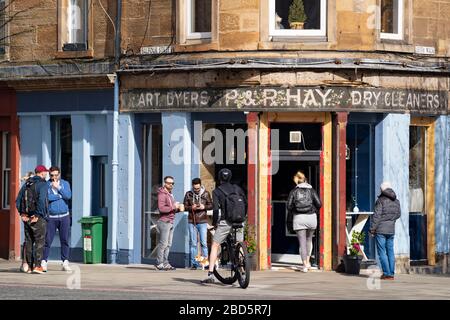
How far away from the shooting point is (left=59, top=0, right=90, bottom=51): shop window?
34156 mm

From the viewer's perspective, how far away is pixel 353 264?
30391 mm

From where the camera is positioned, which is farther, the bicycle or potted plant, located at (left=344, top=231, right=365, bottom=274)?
potted plant, located at (left=344, top=231, right=365, bottom=274)

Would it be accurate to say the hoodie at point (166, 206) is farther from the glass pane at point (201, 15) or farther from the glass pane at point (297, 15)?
the glass pane at point (297, 15)

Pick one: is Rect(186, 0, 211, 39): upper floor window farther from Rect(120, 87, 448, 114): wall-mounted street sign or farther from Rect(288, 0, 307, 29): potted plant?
Rect(288, 0, 307, 29): potted plant

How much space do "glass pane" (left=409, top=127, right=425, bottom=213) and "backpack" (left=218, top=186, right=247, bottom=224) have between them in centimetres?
788

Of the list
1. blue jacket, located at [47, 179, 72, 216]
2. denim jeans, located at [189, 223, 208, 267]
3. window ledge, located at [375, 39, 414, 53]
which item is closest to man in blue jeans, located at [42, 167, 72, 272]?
blue jacket, located at [47, 179, 72, 216]

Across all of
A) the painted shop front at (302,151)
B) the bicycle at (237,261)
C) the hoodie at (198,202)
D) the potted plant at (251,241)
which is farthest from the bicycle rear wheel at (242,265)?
the painted shop front at (302,151)

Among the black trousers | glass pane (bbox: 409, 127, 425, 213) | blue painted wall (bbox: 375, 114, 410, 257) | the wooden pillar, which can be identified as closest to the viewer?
the black trousers

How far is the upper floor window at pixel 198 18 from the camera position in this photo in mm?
31922

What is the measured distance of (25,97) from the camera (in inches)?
1374

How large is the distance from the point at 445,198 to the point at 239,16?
6.13m

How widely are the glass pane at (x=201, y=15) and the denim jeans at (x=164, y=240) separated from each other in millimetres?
4270
